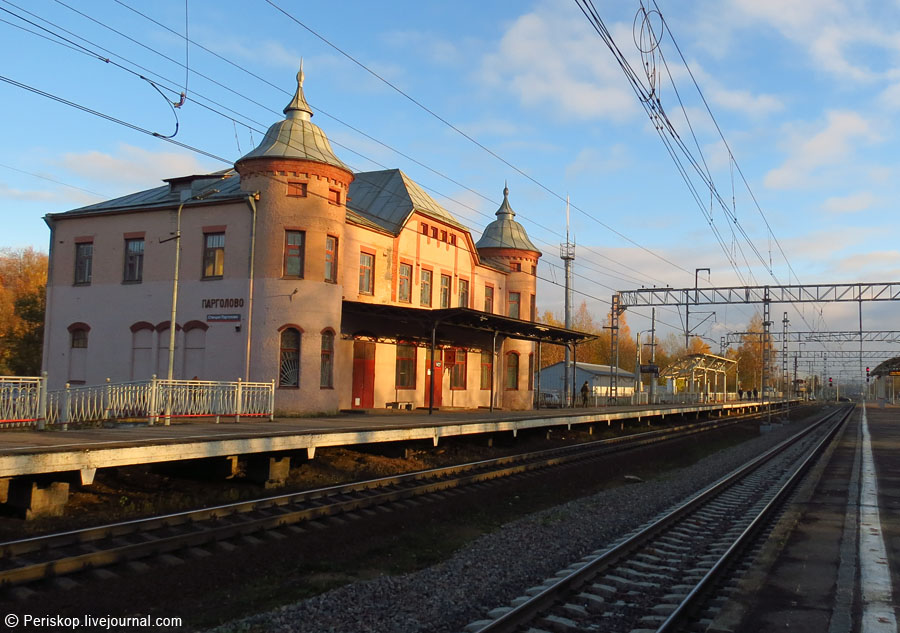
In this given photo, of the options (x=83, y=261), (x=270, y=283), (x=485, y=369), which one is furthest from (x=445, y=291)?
(x=83, y=261)

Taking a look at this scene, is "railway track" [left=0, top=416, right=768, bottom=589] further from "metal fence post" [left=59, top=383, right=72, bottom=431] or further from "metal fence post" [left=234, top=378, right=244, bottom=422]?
"metal fence post" [left=234, top=378, right=244, bottom=422]

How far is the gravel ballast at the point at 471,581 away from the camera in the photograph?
6.54 meters

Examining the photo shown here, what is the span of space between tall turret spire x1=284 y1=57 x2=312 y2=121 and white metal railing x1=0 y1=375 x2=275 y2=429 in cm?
977

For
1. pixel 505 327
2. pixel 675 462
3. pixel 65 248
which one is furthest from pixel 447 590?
pixel 65 248

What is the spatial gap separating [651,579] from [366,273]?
19.8 metres

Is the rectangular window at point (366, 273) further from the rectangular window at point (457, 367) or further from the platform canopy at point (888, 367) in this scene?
the platform canopy at point (888, 367)

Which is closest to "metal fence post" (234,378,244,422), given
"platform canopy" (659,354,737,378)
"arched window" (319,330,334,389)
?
"arched window" (319,330,334,389)

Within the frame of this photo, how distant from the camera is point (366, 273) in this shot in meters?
26.7

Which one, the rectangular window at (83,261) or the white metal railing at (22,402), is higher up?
the rectangular window at (83,261)

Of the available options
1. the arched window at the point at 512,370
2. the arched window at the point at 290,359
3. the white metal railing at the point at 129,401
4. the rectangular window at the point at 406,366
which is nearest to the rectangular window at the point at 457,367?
the rectangular window at the point at 406,366

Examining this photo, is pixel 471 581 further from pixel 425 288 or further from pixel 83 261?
pixel 83 261

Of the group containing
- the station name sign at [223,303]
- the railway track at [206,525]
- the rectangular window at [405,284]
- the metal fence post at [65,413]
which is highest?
the rectangular window at [405,284]

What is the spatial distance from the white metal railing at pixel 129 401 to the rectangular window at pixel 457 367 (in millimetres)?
12347

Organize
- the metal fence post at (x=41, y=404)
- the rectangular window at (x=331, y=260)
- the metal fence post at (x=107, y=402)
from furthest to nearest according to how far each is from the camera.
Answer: the rectangular window at (x=331, y=260) < the metal fence post at (x=107, y=402) < the metal fence post at (x=41, y=404)
